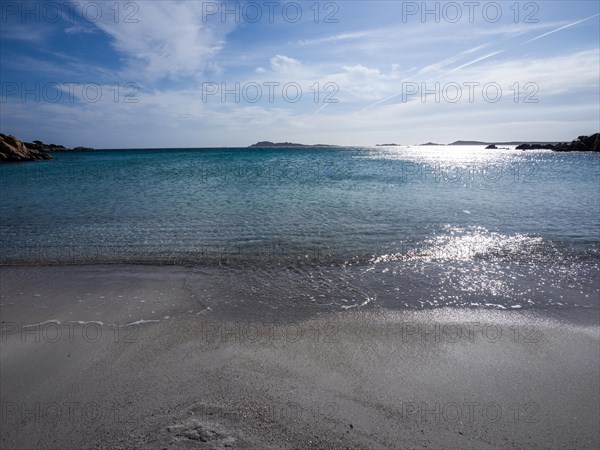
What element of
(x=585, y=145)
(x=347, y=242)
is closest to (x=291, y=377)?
(x=347, y=242)

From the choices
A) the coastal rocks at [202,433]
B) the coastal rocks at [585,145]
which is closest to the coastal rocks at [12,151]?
the coastal rocks at [202,433]

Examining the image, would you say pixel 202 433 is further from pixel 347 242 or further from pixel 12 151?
pixel 12 151

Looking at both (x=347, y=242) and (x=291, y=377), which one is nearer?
(x=291, y=377)

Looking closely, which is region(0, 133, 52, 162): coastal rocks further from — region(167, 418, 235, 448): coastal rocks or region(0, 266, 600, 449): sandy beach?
region(167, 418, 235, 448): coastal rocks

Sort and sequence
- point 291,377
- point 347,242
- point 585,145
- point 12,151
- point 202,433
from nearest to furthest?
point 202,433, point 291,377, point 347,242, point 12,151, point 585,145

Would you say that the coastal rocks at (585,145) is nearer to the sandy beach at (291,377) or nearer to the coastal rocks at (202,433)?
the sandy beach at (291,377)

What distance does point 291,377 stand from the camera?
467 centimetres

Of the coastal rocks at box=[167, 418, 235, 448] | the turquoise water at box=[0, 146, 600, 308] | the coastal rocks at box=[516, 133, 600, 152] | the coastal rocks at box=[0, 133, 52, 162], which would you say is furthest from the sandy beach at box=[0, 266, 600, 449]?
the coastal rocks at box=[516, 133, 600, 152]

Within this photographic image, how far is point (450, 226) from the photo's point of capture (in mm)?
13562

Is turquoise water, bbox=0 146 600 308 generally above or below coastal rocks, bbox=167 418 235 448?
above

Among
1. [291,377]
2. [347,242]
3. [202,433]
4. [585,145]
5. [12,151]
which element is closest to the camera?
[202,433]

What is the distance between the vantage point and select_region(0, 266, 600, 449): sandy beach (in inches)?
147

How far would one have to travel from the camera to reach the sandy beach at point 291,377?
147 inches

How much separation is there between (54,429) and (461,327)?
6.34 metres
